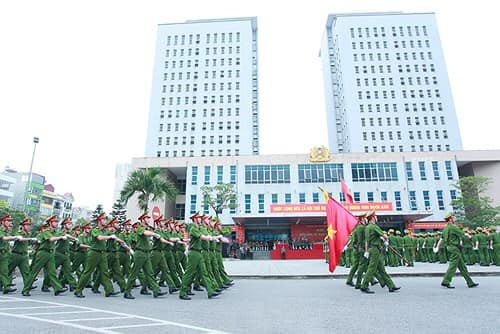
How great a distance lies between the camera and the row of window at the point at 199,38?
6369 cm

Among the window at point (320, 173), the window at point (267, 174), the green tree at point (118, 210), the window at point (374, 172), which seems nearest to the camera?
the window at point (374, 172)

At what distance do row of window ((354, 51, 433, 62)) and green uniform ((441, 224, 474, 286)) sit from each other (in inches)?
2361

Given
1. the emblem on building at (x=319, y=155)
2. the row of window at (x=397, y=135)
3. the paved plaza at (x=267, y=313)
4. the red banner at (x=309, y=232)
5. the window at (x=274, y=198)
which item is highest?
the row of window at (x=397, y=135)

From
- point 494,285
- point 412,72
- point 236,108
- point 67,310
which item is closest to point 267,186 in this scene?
point 236,108

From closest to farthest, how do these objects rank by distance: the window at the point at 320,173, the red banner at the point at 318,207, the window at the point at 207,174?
the red banner at the point at 318,207
the window at the point at 320,173
the window at the point at 207,174

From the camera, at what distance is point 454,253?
8.30 metres

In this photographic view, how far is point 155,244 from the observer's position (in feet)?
26.9

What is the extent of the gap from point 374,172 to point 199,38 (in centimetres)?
4464

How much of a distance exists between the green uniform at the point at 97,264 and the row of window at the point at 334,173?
108 ft

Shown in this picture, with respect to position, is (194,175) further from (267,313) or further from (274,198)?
(267,313)

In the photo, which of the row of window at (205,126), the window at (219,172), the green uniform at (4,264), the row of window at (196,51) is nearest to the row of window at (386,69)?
the row of window at (196,51)

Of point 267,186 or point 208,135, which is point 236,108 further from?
point 267,186

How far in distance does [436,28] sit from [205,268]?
73108mm

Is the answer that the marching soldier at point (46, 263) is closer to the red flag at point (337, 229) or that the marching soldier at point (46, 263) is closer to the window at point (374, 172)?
the red flag at point (337, 229)
